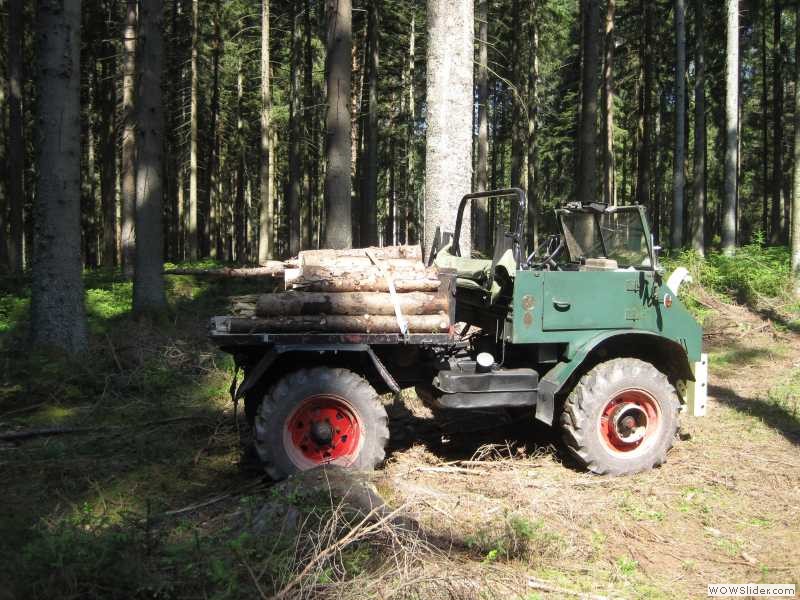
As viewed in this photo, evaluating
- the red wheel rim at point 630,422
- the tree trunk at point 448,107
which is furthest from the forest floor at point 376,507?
the tree trunk at point 448,107

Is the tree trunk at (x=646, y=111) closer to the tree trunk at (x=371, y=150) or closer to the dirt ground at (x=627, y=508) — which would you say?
the tree trunk at (x=371, y=150)

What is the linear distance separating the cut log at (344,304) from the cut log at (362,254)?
0.50 m

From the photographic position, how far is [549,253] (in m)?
6.52

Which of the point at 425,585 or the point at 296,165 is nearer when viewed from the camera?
the point at 425,585

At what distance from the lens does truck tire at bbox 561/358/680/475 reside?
5836mm

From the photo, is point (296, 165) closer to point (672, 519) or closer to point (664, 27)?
point (664, 27)

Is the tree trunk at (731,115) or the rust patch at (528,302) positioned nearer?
the rust patch at (528,302)

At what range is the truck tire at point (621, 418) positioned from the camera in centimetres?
584

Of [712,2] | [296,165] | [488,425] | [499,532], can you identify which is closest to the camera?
[499,532]

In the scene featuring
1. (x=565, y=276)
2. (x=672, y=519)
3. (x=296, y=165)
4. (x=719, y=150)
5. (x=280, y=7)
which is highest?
(x=280, y=7)

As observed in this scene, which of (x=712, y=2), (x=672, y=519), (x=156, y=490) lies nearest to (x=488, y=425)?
(x=672, y=519)

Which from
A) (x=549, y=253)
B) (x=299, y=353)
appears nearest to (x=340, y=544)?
(x=299, y=353)

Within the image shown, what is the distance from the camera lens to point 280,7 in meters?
24.8

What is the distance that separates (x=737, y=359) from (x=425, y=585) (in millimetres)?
9144
